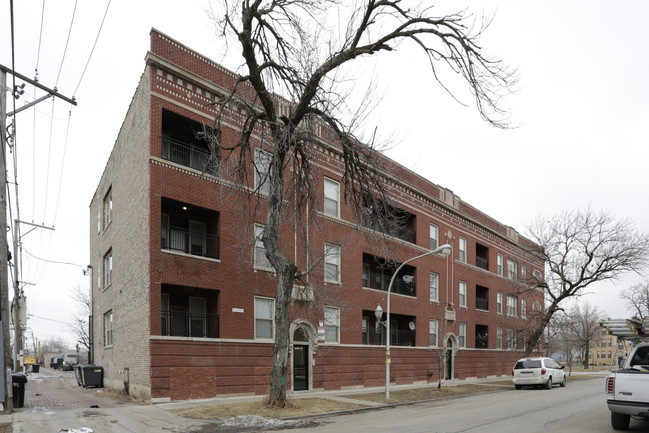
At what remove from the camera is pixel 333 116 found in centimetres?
1504

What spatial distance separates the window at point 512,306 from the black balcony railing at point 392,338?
16106mm

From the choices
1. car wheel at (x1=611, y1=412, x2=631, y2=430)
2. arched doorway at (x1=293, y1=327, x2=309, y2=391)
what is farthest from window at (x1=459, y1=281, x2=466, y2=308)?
car wheel at (x1=611, y1=412, x2=631, y2=430)

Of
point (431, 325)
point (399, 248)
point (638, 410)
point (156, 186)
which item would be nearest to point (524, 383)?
point (431, 325)

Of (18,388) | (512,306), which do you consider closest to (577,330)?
(512,306)

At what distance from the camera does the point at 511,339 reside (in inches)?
1531

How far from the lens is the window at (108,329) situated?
80.2 feet

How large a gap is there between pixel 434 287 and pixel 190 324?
18215 mm

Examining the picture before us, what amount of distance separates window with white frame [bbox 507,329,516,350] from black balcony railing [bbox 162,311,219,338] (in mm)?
27114

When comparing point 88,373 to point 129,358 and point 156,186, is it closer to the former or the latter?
point 129,358

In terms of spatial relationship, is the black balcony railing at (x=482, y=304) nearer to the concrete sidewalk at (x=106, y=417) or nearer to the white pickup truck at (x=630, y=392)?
the concrete sidewalk at (x=106, y=417)

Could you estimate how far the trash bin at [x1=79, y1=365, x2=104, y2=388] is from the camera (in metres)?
24.5

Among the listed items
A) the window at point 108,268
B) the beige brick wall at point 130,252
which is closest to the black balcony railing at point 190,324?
the beige brick wall at point 130,252

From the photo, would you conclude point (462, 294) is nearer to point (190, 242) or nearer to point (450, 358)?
point (450, 358)

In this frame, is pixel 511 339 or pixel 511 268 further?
pixel 511 268
